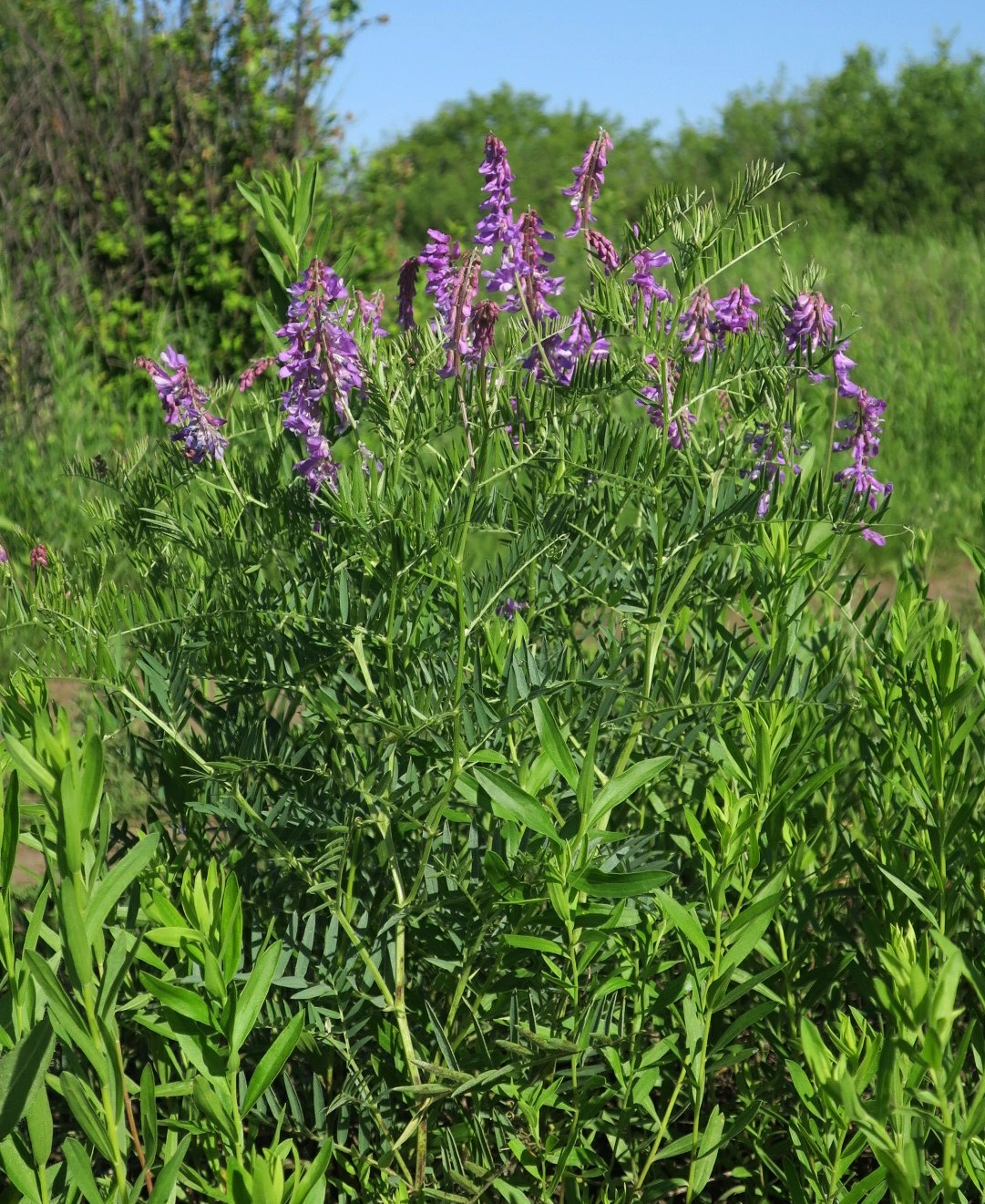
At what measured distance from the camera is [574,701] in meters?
1.76

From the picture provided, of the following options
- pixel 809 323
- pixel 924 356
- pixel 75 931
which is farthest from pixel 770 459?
pixel 924 356

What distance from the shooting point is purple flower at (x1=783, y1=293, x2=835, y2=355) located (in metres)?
1.88

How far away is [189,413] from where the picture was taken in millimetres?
1855

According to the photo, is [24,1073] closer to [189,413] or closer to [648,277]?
[189,413]

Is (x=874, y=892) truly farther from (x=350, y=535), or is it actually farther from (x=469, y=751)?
(x=350, y=535)

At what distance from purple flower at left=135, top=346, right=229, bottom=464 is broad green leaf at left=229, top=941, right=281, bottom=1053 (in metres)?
0.80

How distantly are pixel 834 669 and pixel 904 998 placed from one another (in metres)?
0.95

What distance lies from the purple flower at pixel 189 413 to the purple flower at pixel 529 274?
46 centimetres

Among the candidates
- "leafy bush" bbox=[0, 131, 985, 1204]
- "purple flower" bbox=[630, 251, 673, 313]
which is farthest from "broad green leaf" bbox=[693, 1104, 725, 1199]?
"purple flower" bbox=[630, 251, 673, 313]

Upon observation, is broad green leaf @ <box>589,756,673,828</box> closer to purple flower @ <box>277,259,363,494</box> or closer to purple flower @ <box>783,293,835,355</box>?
purple flower @ <box>277,259,363,494</box>

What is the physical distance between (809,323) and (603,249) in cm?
33

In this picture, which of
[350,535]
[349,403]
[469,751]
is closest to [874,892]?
[469,751]

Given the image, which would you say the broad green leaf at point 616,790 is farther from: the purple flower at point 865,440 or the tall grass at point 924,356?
the tall grass at point 924,356

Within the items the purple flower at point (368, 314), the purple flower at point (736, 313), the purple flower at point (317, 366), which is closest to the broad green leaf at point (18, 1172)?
the purple flower at point (317, 366)
